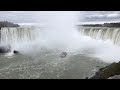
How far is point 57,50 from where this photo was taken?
69.2ft

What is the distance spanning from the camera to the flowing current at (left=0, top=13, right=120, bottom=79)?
12.3 meters

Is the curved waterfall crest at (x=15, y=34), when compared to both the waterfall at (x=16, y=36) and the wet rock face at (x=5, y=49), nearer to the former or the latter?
the waterfall at (x=16, y=36)

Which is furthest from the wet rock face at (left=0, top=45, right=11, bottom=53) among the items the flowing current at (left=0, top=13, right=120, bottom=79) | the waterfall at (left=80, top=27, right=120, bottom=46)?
the waterfall at (left=80, top=27, right=120, bottom=46)

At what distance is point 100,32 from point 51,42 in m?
7.23

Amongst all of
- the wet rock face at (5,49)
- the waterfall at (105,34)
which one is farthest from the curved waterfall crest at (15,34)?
the waterfall at (105,34)

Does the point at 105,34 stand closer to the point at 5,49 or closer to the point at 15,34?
the point at 15,34

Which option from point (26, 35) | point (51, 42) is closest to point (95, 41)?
point (51, 42)

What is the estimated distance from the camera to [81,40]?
25.2 metres

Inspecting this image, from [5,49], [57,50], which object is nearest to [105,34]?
[57,50]

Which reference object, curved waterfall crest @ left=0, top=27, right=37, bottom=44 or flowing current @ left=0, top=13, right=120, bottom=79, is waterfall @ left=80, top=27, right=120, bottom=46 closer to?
flowing current @ left=0, top=13, right=120, bottom=79

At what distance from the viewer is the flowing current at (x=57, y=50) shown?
40.4 ft

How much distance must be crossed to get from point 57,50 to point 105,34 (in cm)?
534

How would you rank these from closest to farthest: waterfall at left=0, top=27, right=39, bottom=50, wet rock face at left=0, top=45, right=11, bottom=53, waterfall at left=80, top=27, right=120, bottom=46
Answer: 1. waterfall at left=80, top=27, right=120, bottom=46
2. wet rock face at left=0, top=45, right=11, bottom=53
3. waterfall at left=0, top=27, right=39, bottom=50

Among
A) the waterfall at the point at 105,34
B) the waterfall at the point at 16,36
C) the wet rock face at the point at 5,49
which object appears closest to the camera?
the waterfall at the point at 105,34
